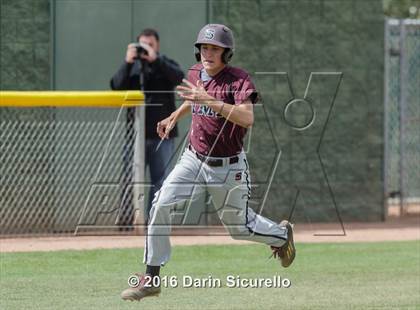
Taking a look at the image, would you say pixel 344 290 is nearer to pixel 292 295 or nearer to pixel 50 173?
pixel 292 295

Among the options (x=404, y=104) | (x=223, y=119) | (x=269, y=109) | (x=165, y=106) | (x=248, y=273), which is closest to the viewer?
(x=223, y=119)

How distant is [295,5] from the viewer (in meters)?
14.6

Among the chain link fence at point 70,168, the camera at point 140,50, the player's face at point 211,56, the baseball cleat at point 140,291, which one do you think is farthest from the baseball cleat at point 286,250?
the camera at point 140,50

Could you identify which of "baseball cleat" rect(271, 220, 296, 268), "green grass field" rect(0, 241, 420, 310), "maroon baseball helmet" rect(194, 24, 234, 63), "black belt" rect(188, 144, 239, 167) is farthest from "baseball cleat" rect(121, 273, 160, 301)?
"maroon baseball helmet" rect(194, 24, 234, 63)

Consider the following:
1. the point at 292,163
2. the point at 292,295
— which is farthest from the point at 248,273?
the point at 292,163

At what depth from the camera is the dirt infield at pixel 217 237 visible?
1210 cm

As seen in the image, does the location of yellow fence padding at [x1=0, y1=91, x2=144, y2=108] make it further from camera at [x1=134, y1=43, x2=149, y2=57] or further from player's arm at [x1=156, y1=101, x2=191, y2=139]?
player's arm at [x1=156, y1=101, x2=191, y2=139]

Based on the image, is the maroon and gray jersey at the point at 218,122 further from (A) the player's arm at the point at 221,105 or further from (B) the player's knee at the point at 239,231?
(B) the player's knee at the point at 239,231

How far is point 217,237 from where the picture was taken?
13141 millimetres

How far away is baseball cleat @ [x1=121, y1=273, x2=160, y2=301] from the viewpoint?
7957 mm

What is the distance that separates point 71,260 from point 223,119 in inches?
134

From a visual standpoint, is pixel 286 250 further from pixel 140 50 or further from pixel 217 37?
pixel 140 50

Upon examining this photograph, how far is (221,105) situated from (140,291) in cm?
153

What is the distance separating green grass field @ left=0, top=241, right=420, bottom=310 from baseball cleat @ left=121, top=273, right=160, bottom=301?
46 centimetres
